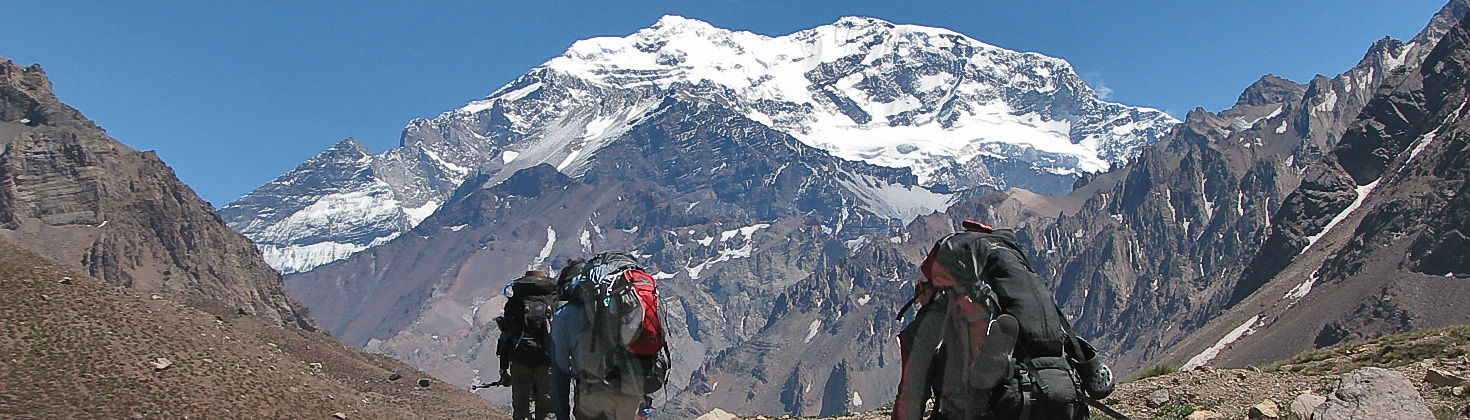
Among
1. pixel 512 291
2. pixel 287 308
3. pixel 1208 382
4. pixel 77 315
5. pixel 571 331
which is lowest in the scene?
pixel 1208 382

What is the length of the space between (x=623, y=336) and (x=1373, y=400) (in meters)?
7.67

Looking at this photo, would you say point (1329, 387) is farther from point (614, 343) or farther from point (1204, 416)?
point (614, 343)

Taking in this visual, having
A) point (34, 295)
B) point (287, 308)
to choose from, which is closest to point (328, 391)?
point (34, 295)

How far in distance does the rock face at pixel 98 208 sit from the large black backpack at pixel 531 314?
150609 mm

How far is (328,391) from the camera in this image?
101 ft

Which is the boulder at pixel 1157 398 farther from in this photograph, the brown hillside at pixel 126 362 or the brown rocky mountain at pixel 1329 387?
the brown hillside at pixel 126 362

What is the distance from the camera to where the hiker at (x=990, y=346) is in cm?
799

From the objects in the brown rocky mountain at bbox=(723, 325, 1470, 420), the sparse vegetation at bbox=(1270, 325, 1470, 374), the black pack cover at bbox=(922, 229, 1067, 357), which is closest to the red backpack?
the black pack cover at bbox=(922, 229, 1067, 357)

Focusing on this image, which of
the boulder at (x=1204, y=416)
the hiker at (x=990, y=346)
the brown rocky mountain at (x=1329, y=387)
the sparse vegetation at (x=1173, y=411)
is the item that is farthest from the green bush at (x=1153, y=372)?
the hiker at (x=990, y=346)

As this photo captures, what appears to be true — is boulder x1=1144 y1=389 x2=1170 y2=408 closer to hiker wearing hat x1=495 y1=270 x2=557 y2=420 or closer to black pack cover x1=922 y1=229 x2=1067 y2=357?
hiker wearing hat x1=495 y1=270 x2=557 y2=420

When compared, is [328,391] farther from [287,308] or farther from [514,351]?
[287,308]

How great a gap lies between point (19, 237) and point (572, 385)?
16155 cm

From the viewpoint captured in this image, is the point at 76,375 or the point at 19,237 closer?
the point at 76,375

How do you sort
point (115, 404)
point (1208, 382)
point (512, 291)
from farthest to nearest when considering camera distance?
point (115, 404) < point (1208, 382) < point (512, 291)
